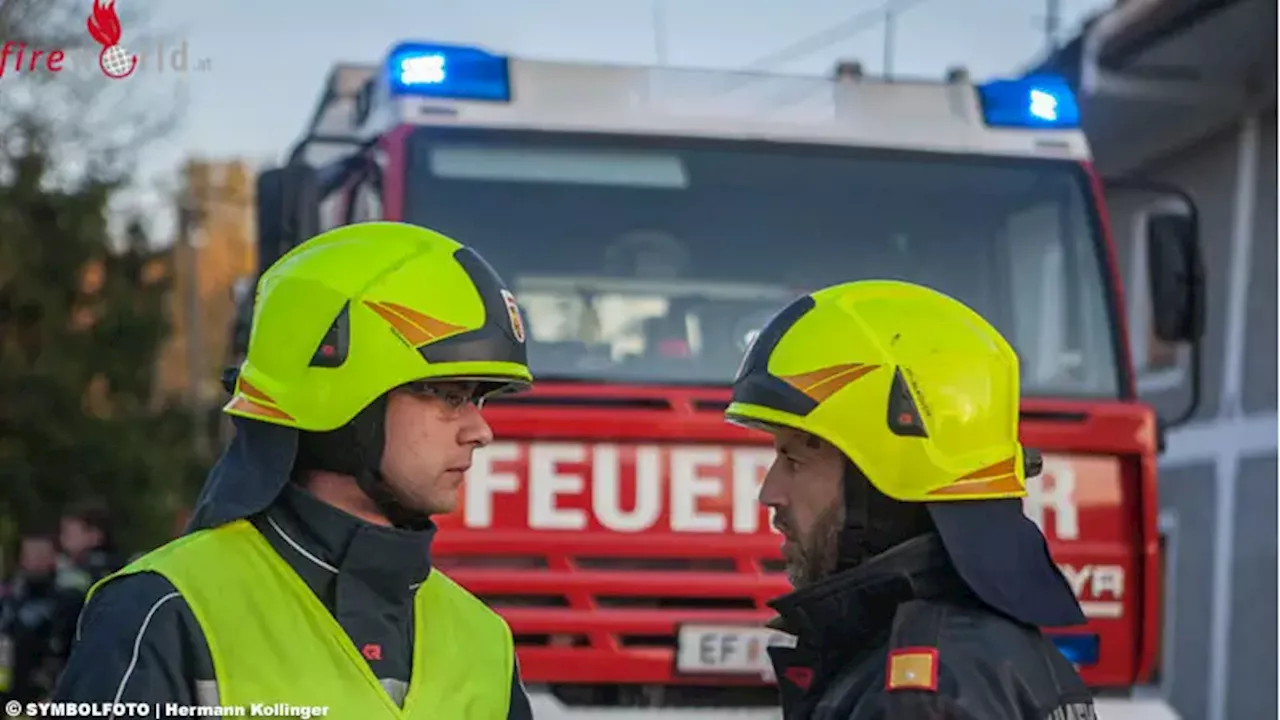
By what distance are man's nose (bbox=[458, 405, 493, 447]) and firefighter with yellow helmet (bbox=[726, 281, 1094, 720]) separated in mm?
382

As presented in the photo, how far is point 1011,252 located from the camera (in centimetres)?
535

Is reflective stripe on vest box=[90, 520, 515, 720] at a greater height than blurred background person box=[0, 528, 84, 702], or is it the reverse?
reflective stripe on vest box=[90, 520, 515, 720]

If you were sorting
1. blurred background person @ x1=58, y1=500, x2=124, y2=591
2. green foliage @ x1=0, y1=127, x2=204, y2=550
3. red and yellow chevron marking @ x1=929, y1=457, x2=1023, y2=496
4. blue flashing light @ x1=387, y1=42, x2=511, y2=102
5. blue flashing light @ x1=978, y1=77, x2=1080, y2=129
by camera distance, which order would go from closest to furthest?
1. red and yellow chevron marking @ x1=929, y1=457, x2=1023, y2=496
2. blue flashing light @ x1=387, y1=42, x2=511, y2=102
3. blue flashing light @ x1=978, y1=77, x2=1080, y2=129
4. blurred background person @ x1=58, y1=500, x2=124, y2=591
5. green foliage @ x1=0, y1=127, x2=204, y2=550

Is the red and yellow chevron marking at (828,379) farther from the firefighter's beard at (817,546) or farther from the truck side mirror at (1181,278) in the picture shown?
Result: the truck side mirror at (1181,278)

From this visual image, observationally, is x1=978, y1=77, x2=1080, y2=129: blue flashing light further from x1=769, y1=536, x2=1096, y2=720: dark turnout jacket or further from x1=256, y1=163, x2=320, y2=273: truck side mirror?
x1=769, y1=536, x2=1096, y2=720: dark turnout jacket

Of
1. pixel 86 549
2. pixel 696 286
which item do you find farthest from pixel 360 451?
pixel 86 549

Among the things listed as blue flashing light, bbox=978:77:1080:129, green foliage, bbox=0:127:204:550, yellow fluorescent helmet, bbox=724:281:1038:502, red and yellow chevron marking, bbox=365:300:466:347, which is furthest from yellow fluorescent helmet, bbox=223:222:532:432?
green foliage, bbox=0:127:204:550

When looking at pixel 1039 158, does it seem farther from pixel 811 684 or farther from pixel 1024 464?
pixel 811 684

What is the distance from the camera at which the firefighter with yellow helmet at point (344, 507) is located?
2168 mm

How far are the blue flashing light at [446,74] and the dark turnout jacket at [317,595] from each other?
3.00 meters

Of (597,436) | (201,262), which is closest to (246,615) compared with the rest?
(597,436)

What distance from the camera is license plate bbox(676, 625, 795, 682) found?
470 centimetres

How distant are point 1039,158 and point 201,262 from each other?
102 ft

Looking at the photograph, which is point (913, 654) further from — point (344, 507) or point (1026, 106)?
point (1026, 106)
